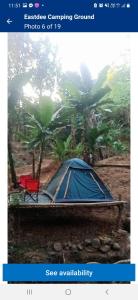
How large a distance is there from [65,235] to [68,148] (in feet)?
1.65

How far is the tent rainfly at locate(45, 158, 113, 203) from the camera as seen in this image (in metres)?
2.65

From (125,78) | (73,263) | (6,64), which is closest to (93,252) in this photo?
(73,263)

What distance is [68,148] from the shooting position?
2.50 metres

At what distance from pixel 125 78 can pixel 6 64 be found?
63 centimetres

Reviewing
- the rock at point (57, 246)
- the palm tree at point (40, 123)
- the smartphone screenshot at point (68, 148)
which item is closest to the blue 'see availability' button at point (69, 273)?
the smartphone screenshot at point (68, 148)

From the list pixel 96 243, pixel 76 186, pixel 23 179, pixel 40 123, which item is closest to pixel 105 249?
pixel 96 243

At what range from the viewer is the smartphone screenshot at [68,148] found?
210 cm

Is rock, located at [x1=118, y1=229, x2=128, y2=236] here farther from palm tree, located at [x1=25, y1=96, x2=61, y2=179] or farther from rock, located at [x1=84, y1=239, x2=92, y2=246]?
palm tree, located at [x1=25, y1=96, x2=61, y2=179]

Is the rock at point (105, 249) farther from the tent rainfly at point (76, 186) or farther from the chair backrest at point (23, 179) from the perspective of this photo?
the chair backrest at point (23, 179)

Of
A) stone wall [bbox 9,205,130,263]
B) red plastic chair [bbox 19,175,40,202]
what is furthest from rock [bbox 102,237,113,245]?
red plastic chair [bbox 19,175,40,202]

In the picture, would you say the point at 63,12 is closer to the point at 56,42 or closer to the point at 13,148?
the point at 56,42

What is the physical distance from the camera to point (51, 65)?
7.48 ft

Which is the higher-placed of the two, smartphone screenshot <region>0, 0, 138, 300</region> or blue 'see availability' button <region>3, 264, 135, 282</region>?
smartphone screenshot <region>0, 0, 138, 300</region>

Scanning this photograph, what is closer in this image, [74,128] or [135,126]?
[135,126]
